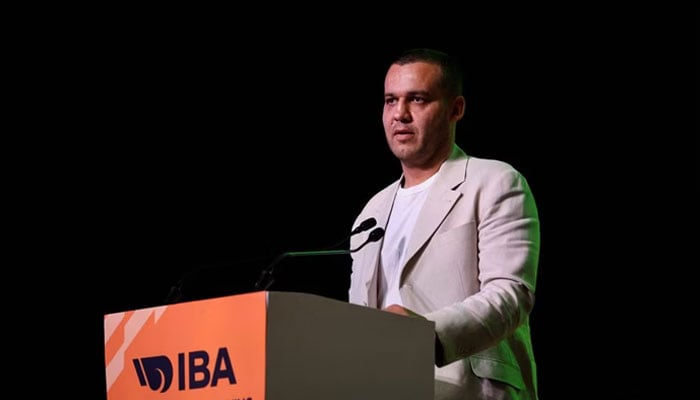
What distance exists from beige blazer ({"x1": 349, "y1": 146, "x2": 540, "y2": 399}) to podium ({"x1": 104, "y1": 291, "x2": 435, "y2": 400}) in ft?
1.32

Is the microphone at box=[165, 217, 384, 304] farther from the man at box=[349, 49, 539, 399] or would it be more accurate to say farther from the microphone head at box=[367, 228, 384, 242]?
the man at box=[349, 49, 539, 399]

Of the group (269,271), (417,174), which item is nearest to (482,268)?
(417,174)

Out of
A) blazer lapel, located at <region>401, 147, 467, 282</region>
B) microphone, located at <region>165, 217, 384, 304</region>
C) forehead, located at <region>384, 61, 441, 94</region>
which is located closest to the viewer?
microphone, located at <region>165, 217, 384, 304</region>

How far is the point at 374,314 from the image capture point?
2006 millimetres

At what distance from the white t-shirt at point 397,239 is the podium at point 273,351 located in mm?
703

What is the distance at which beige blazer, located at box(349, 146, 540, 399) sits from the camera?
8.27 ft

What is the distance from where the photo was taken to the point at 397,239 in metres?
2.94

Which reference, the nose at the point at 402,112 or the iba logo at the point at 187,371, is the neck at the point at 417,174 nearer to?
the nose at the point at 402,112

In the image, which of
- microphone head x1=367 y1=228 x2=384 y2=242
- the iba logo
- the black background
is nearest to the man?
microphone head x1=367 y1=228 x2=384 y2=242

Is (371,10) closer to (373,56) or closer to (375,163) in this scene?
(373,56)

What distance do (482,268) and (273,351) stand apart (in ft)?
3.22

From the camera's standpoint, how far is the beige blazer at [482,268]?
8.27ft

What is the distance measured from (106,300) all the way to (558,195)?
2.01 metres

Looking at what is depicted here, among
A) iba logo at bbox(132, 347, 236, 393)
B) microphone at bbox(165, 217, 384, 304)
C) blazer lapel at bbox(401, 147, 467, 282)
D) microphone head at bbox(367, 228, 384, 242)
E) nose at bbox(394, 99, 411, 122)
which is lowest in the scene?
iba logo at bbox(132, 347, 236, 393)
